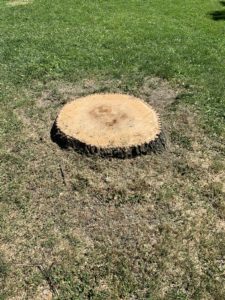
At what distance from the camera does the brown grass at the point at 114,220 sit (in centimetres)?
528

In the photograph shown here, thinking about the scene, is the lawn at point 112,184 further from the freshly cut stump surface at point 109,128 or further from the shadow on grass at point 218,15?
the shadow on grass at point 218,15

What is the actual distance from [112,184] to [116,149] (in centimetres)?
61

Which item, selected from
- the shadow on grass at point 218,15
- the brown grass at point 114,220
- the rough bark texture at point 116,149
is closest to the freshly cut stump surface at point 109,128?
the rough bark texture at point 116,149

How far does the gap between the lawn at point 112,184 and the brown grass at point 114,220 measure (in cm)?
1

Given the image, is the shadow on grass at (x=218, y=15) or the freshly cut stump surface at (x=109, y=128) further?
the shadow on grass at (x=218, y=15)

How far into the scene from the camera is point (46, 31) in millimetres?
12539

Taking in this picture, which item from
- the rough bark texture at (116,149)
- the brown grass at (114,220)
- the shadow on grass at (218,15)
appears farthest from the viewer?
the shadow on grass at (218,15)

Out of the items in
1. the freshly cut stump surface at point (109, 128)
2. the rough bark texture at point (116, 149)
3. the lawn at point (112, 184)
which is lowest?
the lawn at point (112, 184)

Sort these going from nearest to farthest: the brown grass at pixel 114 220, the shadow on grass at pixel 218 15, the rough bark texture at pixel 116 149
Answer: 1. the brown grass at pixel 114 220
2. the rough bark texture at pixel 116 149
3. the shadow on grass at pixel 218 15

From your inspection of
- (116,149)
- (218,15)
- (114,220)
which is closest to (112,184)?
(116,149)

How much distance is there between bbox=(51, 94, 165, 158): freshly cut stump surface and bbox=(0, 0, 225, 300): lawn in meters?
0.20

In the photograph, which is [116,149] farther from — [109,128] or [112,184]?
[112,184]

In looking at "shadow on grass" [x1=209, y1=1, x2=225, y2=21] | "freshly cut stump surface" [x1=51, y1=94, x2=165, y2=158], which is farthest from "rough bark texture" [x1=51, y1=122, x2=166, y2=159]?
"shadow on grass" [x1=209, y1=1, x2=225, y2=21]

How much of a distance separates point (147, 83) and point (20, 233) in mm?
4952
